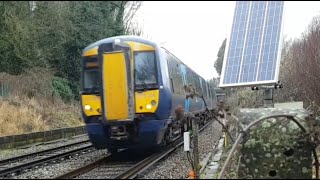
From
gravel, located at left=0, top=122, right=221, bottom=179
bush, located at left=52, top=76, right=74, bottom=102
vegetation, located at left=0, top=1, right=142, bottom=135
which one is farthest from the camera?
bush, located at left=52, top=76, right=74, bottom=102

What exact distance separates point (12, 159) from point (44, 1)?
22.3 metres

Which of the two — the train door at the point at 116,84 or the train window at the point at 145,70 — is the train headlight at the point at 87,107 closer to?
the train door at the point at 116,84

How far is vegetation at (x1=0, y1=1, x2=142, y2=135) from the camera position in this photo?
87.4 feet

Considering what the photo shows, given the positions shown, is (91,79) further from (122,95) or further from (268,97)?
(268,97)

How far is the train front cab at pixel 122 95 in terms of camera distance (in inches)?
434

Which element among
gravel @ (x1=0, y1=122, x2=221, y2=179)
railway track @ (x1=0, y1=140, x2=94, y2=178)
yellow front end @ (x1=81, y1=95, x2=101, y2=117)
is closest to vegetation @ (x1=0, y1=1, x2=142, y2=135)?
railway track @ (x1=0, y1=140, x2=94, y2=178)

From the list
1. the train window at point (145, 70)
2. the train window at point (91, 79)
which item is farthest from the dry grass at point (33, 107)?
the train window at point (145, 70)

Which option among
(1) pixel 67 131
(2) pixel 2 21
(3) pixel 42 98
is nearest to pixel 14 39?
(2) pixel 2 21

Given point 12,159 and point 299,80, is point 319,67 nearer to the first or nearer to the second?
point 299,80

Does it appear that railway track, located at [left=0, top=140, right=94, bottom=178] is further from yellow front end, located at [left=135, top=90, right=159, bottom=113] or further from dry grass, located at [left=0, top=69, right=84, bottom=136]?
dry grass, located at [left=0, top=69, right=84, bottom=136]

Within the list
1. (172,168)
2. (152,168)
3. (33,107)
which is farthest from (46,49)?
(172,168)

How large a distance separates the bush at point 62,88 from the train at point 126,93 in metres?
20.1

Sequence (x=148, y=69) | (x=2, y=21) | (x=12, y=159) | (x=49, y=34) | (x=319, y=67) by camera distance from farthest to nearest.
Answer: (x=49, y=34)
(x=2, y=21)
(x=319, y=67)
(x=12, y=159)
(x=148, y=69)

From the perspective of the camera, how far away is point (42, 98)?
28.5 m
